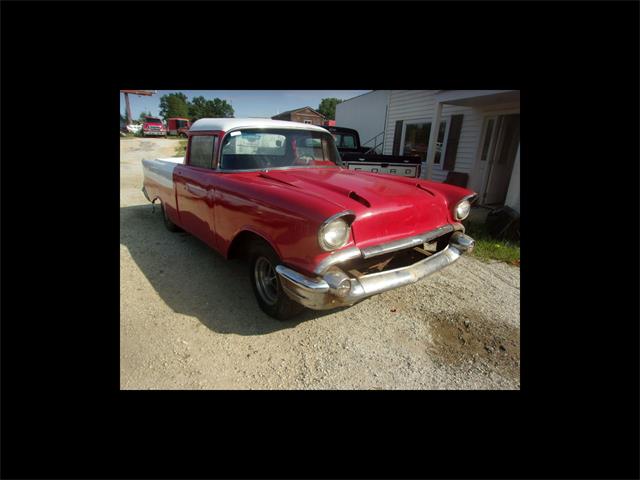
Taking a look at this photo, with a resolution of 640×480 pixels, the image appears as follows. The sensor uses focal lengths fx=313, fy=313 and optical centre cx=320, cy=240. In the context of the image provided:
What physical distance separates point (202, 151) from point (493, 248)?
14.3 ft

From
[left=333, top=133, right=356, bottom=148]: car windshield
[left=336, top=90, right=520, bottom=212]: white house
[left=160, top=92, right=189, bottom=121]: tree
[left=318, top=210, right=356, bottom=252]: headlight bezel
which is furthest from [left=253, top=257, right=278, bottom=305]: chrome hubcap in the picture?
[left=160, top=92, right=189, bottom=121]: tree

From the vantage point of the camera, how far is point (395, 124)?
1123cm

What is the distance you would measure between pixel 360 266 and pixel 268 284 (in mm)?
904

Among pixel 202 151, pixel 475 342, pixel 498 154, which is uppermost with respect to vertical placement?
pixel 498 154

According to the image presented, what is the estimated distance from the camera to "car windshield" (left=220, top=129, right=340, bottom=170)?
3.42 meters

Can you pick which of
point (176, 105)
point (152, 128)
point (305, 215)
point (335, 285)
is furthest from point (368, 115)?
point (176, 105)

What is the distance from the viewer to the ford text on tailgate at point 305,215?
7.40ft

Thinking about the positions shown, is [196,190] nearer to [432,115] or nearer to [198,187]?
[198,187]

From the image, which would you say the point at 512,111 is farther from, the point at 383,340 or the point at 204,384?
the point at 204,384

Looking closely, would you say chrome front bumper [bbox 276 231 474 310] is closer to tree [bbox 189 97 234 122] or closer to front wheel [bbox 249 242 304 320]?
front wheel [bbox 249 242 304 320]

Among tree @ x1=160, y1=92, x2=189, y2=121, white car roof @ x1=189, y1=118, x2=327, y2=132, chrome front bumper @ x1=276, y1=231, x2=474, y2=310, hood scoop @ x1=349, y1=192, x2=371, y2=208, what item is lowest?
chrome front bumper @ x1=276, y1=231, x2=474, y2=310

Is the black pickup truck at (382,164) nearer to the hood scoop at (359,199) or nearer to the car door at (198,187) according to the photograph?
the car door at (198,187)

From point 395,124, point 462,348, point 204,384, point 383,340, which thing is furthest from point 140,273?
point 395,124

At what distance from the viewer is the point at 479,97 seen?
648cm
